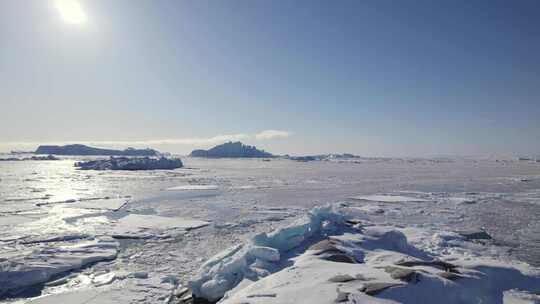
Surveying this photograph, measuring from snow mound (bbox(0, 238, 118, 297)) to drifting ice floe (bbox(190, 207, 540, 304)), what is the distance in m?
2.42

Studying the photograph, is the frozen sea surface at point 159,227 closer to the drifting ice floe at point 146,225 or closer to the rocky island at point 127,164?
the drifting ice floe at point 146,225

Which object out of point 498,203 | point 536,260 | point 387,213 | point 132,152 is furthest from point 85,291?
point 132,152

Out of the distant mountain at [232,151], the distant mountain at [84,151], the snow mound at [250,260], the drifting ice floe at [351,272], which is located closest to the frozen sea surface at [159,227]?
the snow mound at [250,260]

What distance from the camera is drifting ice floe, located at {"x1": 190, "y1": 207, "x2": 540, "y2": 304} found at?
13.1 feet

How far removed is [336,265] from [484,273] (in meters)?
2.15

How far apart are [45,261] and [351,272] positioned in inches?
206

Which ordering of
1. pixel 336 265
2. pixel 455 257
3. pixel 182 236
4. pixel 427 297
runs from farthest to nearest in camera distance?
pixel 182 236 → pixel 455 257 → pixel 336 265 → pixel 427 297

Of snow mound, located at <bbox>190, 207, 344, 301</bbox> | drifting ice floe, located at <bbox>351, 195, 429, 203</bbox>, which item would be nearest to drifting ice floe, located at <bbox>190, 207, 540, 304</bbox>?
snow mound, located at <bbox>190, 207, 344, 301</bbox>

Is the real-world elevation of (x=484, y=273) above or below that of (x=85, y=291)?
above

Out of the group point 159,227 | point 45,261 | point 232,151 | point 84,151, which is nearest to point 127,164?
point 159,227

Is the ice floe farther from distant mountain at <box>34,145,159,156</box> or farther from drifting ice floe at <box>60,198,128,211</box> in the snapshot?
distant mountain at <box>34,145,159,156</box>

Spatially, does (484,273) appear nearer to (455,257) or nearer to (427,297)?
(455,257)

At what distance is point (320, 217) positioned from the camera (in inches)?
310

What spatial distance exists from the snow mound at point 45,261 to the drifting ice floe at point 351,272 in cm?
242
